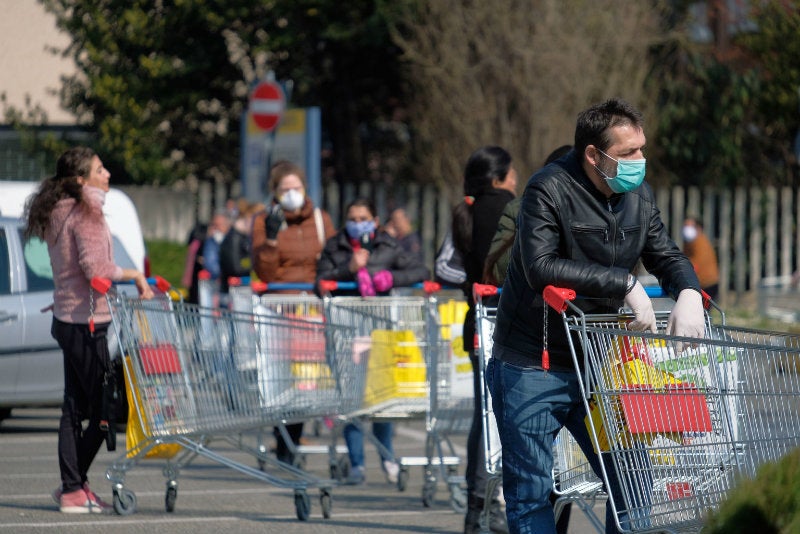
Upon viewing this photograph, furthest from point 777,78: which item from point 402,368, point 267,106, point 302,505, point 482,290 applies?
point 482,290

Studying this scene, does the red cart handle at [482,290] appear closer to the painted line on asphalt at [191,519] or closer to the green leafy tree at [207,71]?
the painted line on asphalt at [191,519]

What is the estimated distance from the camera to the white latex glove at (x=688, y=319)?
4762 millimetres

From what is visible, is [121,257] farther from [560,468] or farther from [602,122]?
[602,122]

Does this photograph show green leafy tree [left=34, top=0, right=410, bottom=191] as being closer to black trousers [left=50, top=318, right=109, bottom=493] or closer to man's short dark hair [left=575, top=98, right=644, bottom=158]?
black trousers [left=50, top=318, right=109, bottom=493]

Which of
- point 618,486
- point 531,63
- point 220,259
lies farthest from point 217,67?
point 618,486

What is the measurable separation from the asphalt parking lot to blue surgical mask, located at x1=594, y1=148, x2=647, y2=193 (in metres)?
3.29

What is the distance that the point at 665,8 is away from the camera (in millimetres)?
23516

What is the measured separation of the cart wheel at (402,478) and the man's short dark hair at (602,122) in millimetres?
Answer: 4649

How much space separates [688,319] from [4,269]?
318 inches

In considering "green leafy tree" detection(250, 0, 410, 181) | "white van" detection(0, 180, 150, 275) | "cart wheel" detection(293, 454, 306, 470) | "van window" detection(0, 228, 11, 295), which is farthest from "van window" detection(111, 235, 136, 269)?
"green leafy tree" detection(250, 0, 410, 181)

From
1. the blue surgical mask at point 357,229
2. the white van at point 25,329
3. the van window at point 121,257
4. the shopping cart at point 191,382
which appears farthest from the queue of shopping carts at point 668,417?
the van window at point 121,257

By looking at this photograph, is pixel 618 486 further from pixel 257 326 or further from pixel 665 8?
pixel 665 8

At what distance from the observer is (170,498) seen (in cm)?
835

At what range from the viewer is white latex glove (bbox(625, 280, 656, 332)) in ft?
15.9
